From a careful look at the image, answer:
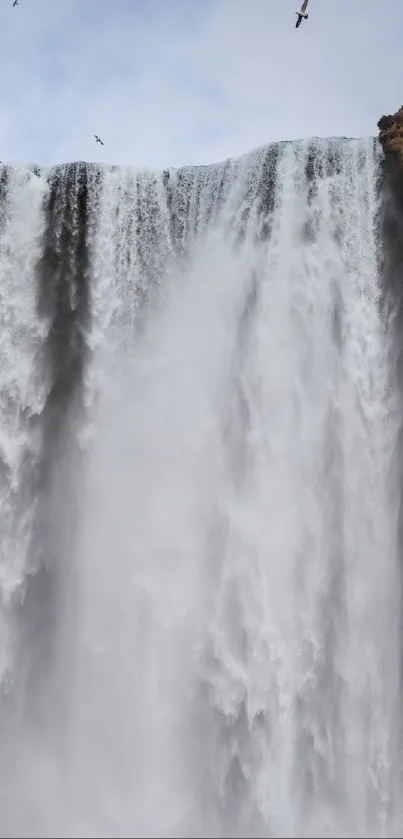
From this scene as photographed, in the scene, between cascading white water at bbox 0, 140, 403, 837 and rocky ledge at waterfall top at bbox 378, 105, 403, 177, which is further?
rocky ledge at waterfall top at bbox 378, 105, 403, 177

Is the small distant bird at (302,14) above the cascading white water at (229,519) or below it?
above

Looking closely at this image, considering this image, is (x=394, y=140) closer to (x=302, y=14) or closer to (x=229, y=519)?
(x=302, y=14)

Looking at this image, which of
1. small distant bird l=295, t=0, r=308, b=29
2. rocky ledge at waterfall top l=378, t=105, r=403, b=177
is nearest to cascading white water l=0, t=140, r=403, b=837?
rocky ledge at waterfall top l=378, t=105, r=403, b=177

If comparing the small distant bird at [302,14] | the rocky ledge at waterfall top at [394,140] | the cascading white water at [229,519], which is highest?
the small distant bird at [302,14]

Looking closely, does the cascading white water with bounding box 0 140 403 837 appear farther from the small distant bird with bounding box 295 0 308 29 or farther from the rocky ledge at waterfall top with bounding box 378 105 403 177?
the small distant bird with bounding box 295 0 308 29

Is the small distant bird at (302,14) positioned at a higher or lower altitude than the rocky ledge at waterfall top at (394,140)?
higher

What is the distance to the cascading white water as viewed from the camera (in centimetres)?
1035

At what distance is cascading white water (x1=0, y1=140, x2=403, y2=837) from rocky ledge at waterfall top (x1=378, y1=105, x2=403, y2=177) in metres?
0.34

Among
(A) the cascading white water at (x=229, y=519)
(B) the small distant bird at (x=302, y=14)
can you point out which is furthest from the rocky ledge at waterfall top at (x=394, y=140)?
(B) the small distant bird at (x=302, y=14)

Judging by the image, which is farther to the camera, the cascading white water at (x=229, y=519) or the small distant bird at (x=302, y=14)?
the small distant bird at (x=302, y=14)

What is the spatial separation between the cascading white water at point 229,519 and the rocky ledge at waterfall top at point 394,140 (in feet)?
1.13

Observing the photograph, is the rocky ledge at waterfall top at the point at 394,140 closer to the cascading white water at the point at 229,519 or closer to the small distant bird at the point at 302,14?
the cascading white water at the point at 229,519

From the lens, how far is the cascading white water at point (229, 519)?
10352mm

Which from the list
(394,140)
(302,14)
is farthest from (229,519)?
(302,14)
